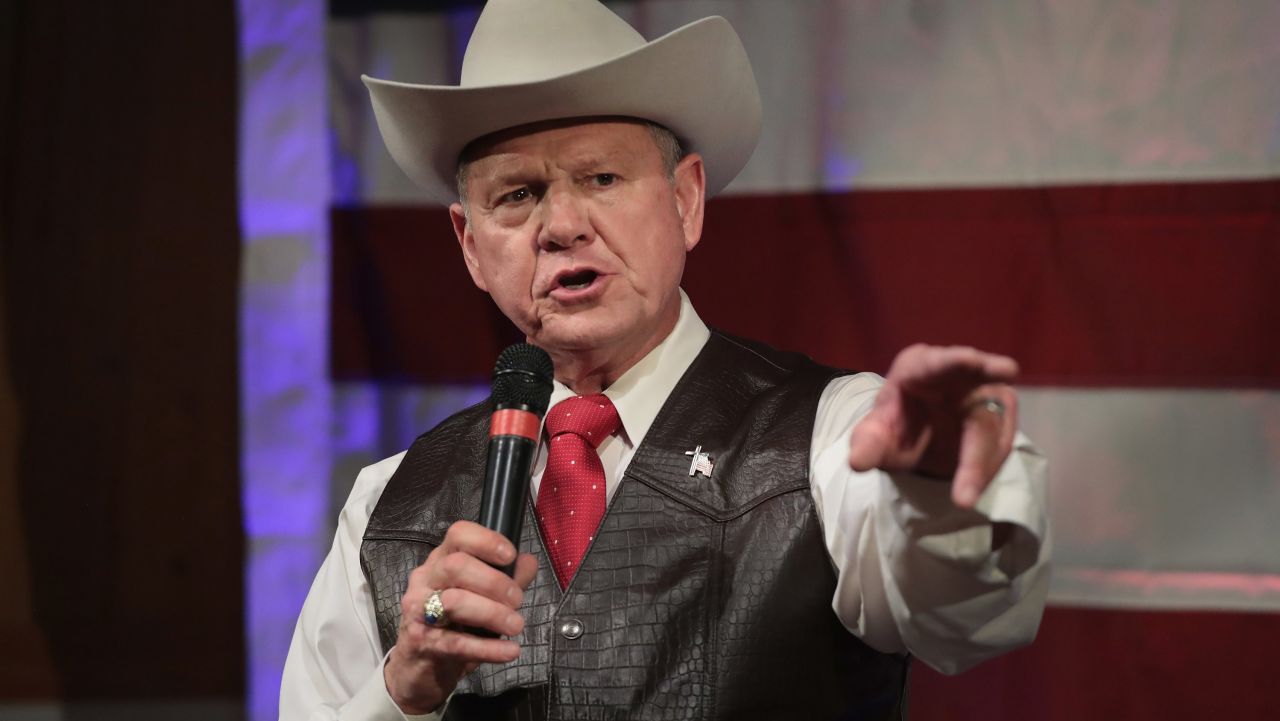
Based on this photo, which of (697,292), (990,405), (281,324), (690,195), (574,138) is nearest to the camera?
(990,405)

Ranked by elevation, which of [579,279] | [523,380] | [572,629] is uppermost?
[579,279]

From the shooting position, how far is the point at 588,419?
150cm

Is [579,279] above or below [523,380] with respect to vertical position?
above

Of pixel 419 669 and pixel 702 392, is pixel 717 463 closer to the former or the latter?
pixel 702 392

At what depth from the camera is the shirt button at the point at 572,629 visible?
4.34 feet

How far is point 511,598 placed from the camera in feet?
3.35

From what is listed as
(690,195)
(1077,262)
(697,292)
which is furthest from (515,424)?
(1077,262)

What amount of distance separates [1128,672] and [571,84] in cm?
120

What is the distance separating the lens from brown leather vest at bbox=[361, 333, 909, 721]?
130 cm

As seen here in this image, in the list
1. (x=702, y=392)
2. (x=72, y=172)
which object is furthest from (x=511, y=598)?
(x=72, y=172)

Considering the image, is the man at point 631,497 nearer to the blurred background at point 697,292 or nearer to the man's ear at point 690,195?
the man's ear at point 690,195

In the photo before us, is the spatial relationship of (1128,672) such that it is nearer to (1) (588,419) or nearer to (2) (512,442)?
(1) (588,419)

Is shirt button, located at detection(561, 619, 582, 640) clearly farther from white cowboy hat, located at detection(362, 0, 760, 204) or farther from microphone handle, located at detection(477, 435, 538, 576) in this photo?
white cowboy hat, located at detection(362, 0, 760, 204)

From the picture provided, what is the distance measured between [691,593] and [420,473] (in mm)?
443
